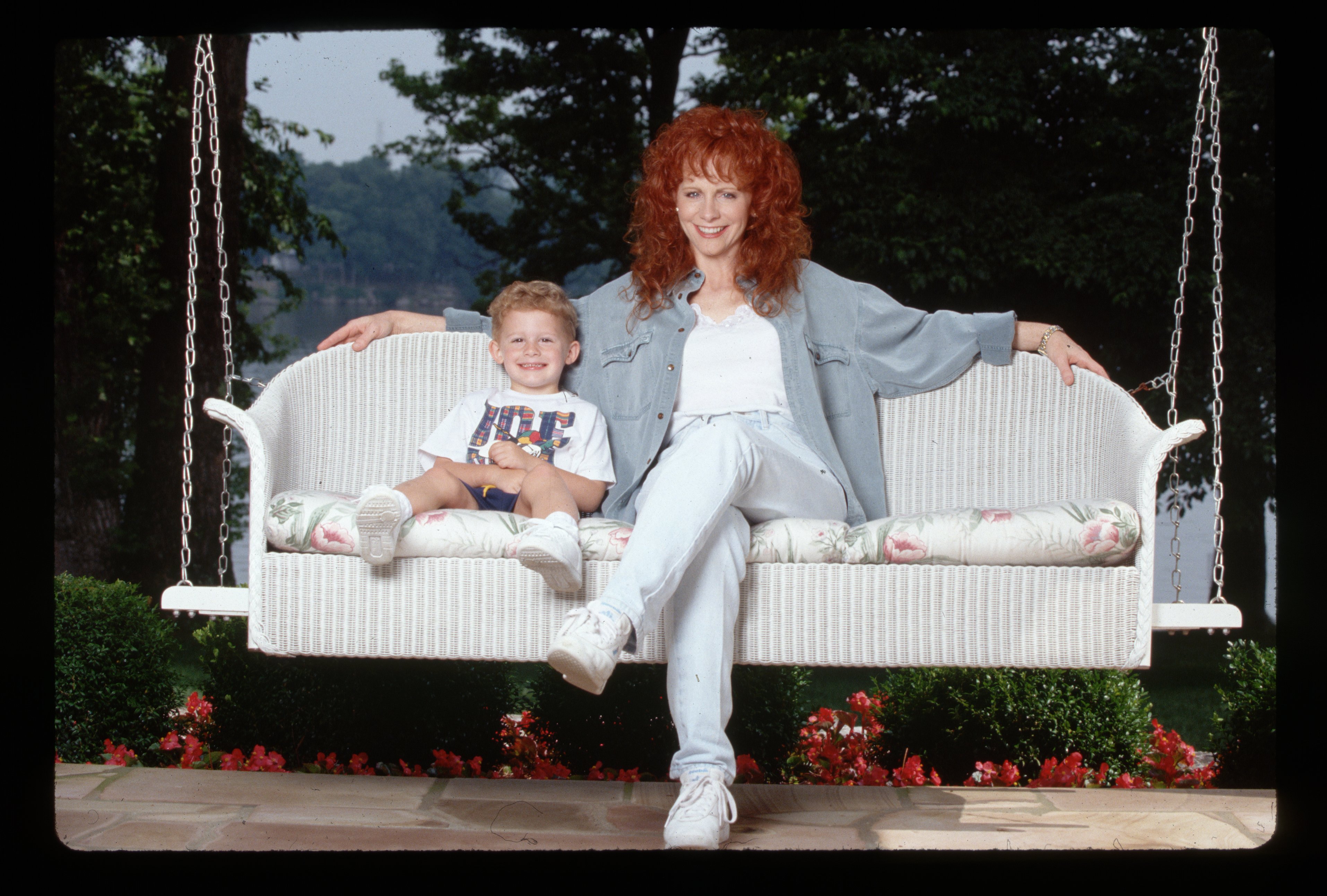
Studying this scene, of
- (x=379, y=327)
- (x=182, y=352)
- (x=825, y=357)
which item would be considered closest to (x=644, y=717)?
(x=825, y=357)

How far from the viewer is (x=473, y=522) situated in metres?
2.52

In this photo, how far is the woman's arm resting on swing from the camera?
309 cm

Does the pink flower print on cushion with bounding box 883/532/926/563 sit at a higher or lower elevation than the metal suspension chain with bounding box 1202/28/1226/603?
lower

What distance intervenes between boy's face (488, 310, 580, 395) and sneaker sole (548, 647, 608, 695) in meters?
0.98

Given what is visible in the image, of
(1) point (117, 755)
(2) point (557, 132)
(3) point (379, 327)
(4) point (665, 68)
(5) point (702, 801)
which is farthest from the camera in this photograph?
(2) point (557, 132)

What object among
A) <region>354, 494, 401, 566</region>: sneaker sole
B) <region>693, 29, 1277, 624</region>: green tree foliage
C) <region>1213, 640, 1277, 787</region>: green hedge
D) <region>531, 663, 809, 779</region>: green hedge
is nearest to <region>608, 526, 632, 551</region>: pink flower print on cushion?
<region>354, 494, 401, 566</region>: sneaker sole

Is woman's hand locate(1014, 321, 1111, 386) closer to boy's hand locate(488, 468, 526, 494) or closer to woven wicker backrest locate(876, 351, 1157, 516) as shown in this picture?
woven wicker backrest locate(876, 351, 1157, 516)

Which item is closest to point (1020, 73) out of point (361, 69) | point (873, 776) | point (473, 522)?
point (361, 69)

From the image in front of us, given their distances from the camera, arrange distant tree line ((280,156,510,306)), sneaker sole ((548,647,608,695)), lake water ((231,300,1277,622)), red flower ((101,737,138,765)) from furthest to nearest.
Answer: distant tree line ((280,156,510,306))
lake water ((231,300,1277,622))
red flower ((101,737,138,765))
sneaker sole ((548,647,608,695))

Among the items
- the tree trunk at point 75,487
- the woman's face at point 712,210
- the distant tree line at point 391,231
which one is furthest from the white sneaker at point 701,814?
the distant tree line at point 391,231

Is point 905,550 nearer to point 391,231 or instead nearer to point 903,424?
point 903,424

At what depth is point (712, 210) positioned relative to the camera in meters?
2.92

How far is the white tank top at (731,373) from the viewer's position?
289cm

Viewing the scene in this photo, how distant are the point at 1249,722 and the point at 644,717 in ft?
6.14
